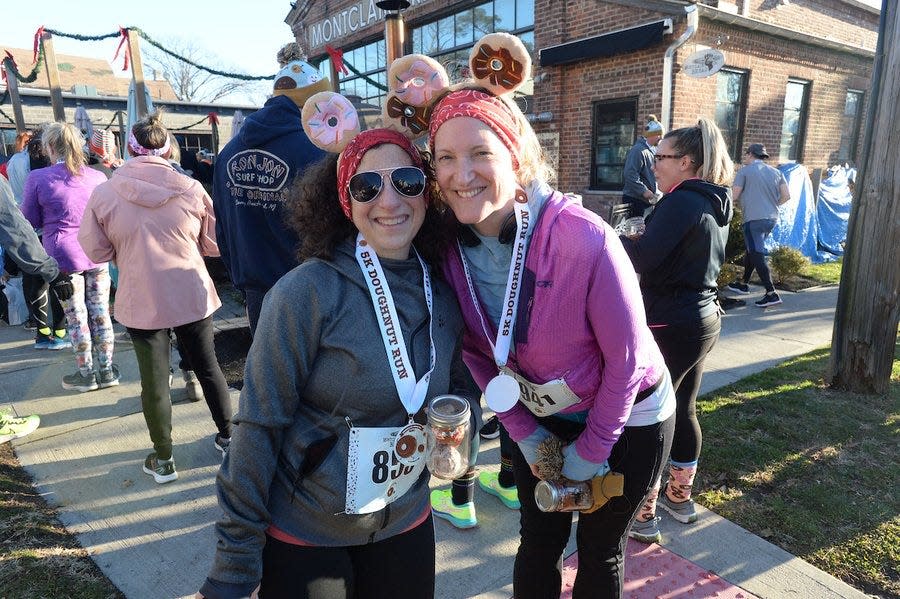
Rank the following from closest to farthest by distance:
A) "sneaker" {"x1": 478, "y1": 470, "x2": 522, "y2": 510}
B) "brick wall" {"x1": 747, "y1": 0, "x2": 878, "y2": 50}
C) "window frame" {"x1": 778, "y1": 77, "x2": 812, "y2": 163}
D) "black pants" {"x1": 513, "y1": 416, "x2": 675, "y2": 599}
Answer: "black pants" {"x1": 513, "y1": 416, "x2": 675, "y2": 599} < "sneaker" {"x1": 478, "y1": 470, "x2": 522, "y2": 510} < "brick wall" {"x1": 747, "y1": 0, "x2": 878, "y2": 50} < "window frame" {"x1": 778, "y1": 77, "x2": 812, "y2": 163}

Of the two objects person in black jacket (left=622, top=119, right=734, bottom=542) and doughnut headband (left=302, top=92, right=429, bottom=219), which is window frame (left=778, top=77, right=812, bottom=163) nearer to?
person in black jacket (left=622, top=119, right=734, bottom=542)

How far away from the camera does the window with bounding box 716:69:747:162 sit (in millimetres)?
9945

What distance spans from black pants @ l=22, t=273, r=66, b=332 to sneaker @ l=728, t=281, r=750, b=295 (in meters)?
8.32

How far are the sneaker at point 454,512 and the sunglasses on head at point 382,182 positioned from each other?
1912mm

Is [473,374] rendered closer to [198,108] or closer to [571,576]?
[571,576]

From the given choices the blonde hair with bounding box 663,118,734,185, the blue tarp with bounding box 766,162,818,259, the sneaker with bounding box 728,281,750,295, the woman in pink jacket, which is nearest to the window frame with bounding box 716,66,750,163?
the blue tarp with bounding box 766,162,818,259

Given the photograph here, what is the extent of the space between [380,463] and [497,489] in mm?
1924

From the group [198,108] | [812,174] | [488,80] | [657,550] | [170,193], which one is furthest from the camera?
[198,108]

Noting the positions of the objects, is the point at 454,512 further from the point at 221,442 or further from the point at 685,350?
the point at 221,442

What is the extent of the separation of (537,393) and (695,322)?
1265mm

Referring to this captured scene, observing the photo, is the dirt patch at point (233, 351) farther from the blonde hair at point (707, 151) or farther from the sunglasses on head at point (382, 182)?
the blonde hair at point (707, 151)

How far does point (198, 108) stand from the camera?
18328 millimetres

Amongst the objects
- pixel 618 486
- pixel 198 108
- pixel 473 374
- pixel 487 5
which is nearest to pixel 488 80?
pixel 473 374

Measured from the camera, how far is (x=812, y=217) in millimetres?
10695
